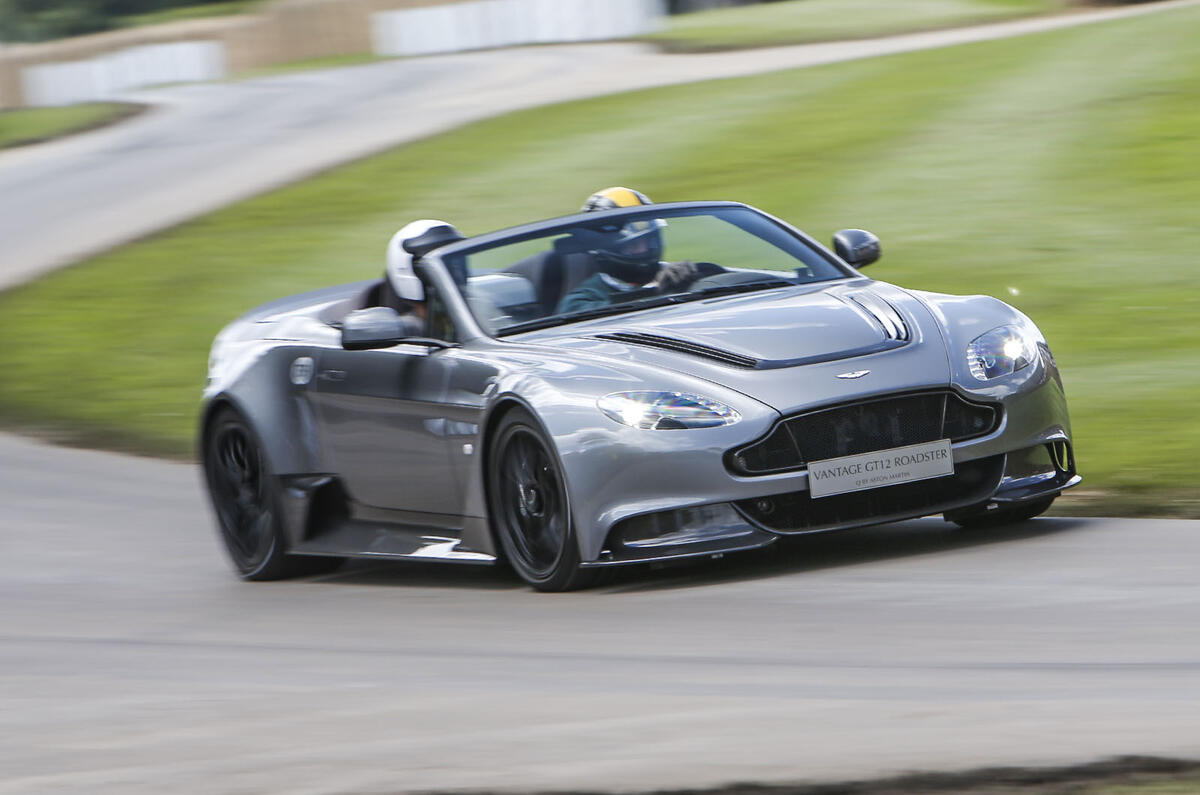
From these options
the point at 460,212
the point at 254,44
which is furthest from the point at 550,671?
the point at 254,44

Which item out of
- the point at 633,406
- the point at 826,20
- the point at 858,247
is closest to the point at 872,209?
the point at 858,247

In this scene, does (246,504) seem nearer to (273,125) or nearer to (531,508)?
(531,508)

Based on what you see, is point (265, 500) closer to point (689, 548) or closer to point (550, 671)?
point (689, 548)

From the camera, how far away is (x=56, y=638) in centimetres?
705

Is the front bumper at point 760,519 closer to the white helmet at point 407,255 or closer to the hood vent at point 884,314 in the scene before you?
the hood vent at point 884,314

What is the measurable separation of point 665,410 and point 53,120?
94.2ft

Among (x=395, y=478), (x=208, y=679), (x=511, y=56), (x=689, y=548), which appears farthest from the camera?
(x=511, y=56)

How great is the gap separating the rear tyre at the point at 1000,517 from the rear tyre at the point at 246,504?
2594 millimetres

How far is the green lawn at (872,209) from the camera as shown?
1194cm

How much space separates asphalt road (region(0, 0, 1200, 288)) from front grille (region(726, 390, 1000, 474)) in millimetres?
13976

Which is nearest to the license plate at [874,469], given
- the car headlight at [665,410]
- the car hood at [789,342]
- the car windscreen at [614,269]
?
the car hood at [789,342]

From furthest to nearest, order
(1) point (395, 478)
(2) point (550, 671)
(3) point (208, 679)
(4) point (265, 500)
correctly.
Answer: (4) point (265, 500), (1) point (395, 478), (3) point (208, 679), (2) point (550, 671)

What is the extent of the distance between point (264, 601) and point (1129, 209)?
957cm

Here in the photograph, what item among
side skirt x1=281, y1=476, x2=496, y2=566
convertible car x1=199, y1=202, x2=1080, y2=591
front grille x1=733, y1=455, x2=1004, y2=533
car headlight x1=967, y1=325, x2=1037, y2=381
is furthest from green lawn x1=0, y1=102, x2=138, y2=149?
front grille x1=733, y1=455, x2=1004, y2=533
